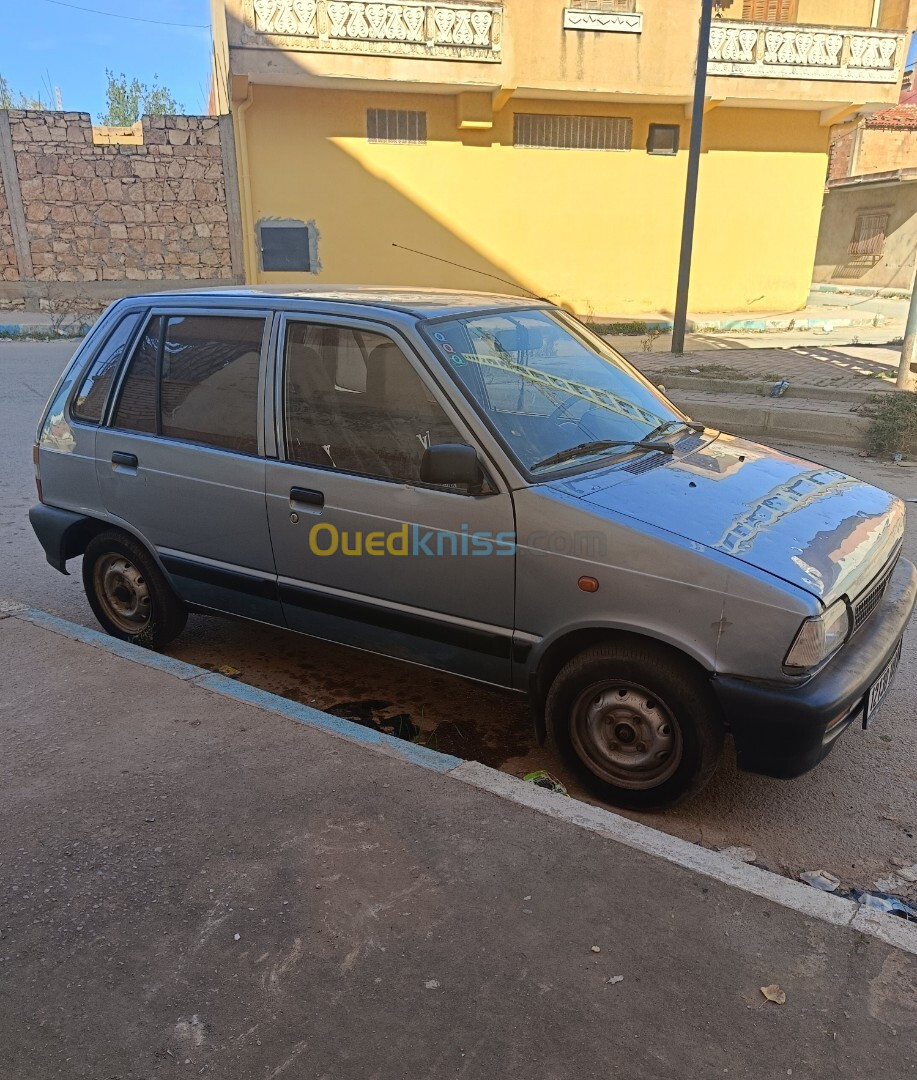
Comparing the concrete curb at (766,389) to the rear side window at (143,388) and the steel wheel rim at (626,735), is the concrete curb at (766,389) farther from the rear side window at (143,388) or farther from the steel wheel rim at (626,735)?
the steel wheel rim at (626,735)

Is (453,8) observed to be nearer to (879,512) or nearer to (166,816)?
(879,512)

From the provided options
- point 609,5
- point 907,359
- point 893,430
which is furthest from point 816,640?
point 609,5

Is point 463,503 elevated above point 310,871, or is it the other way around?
point 463,503

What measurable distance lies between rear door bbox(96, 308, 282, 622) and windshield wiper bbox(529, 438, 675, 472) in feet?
4.04

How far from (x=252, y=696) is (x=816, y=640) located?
2215 millimetres

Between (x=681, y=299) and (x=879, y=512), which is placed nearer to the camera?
(x=879, y=512)

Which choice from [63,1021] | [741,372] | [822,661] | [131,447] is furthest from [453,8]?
[63,1021]

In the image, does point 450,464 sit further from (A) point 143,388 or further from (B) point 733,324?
(B) point 733,324

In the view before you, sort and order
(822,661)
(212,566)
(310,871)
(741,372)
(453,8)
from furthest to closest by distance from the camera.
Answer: (453,8)
(741,372)
(212,566)
(822,661)
(310,871)

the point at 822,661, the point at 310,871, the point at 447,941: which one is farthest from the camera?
the point at 822,661

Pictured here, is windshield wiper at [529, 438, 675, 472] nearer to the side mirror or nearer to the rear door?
the side mirror

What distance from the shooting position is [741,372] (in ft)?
38.2

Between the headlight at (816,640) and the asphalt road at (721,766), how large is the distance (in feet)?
2.49

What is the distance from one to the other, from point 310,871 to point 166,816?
0.58 metres
